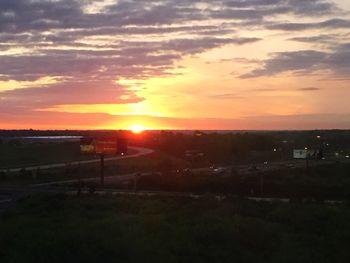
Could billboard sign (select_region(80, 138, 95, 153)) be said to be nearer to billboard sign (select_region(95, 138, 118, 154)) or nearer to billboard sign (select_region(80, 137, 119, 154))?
billboard sign (select_region(80, 137, 119, 154))

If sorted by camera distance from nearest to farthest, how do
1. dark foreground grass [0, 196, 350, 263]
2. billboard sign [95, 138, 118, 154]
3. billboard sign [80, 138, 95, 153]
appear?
dark foreground grass [0, 196, 350, 263] → billboard sign [95, 138, 118, 154] → billboard sign [80, 138, 95, 153]

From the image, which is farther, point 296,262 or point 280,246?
point 280,246

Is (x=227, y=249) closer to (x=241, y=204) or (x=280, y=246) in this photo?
(x=280, y=246)

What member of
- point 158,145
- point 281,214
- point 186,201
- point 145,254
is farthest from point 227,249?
point 158,145

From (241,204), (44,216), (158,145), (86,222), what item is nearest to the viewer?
(86,222)

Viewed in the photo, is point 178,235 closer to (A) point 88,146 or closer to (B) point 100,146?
(B) point 100,146

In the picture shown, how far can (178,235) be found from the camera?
18453mm

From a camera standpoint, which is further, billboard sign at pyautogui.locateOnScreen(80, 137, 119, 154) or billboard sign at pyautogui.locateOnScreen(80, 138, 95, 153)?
billboard sign at pyautogui.locateOnScreen(80, 138, 95, 153)

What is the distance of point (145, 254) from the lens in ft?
51.7

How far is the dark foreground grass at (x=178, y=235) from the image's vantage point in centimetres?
1587

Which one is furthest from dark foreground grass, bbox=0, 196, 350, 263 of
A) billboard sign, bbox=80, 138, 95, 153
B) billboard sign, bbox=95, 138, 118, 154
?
billboard sign, bbox=80, 138, 95, 153

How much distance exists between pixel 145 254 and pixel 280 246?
424 centimetres

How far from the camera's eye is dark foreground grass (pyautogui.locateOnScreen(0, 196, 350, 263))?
15.9 metres

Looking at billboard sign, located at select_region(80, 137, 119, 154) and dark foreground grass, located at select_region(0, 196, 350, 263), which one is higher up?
billboard sign, located at select_region(80, 137, 119, 154)
